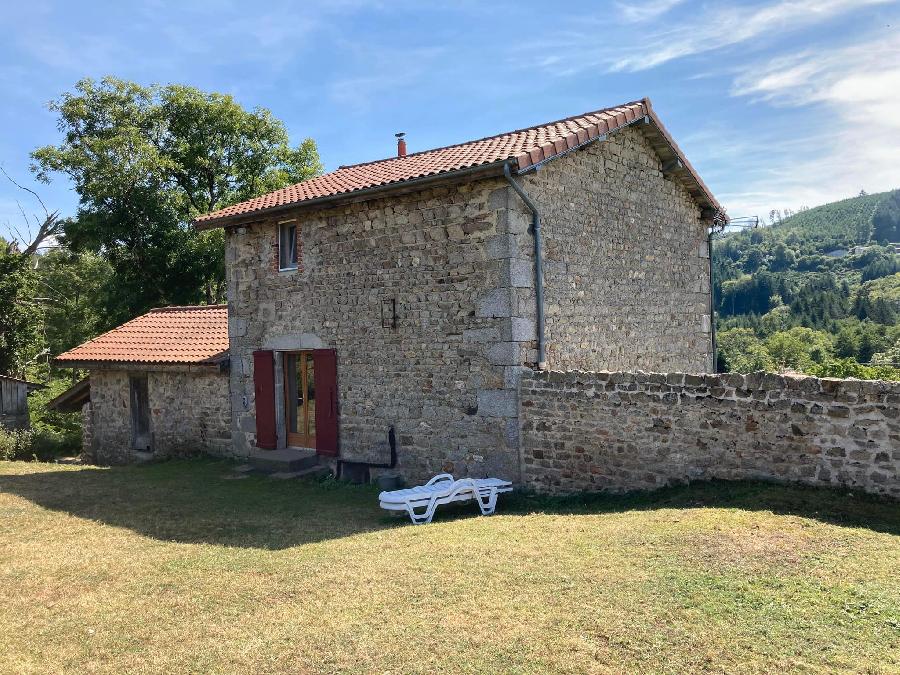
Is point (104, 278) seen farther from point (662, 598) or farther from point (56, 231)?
point (662, 598)

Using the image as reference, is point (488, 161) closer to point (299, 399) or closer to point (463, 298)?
point (463, 298)

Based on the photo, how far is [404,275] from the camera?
9.95 m

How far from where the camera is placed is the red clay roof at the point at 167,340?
1338 cm

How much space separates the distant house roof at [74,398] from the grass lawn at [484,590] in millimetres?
7759

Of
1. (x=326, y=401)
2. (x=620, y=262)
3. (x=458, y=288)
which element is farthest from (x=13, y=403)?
(x=620, y=262)

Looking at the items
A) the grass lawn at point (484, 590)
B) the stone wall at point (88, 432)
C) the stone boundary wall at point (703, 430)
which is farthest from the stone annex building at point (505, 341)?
the stone wall at point (88, 432)

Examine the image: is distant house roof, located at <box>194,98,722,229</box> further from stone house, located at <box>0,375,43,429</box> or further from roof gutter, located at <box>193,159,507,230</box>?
stone house, located at <box>0,375,43,429</box>

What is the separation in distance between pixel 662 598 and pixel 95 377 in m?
13.8

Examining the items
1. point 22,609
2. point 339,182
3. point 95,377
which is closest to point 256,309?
point 339,182

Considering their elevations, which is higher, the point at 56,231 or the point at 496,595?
the point at 56,231

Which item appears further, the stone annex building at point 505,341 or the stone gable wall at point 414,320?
the stone gable wall at point 414,320

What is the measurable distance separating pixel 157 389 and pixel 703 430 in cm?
1072

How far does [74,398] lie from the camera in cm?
1574

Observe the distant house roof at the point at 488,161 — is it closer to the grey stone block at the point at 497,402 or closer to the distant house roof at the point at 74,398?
the grey stone block at the point at 497,402
